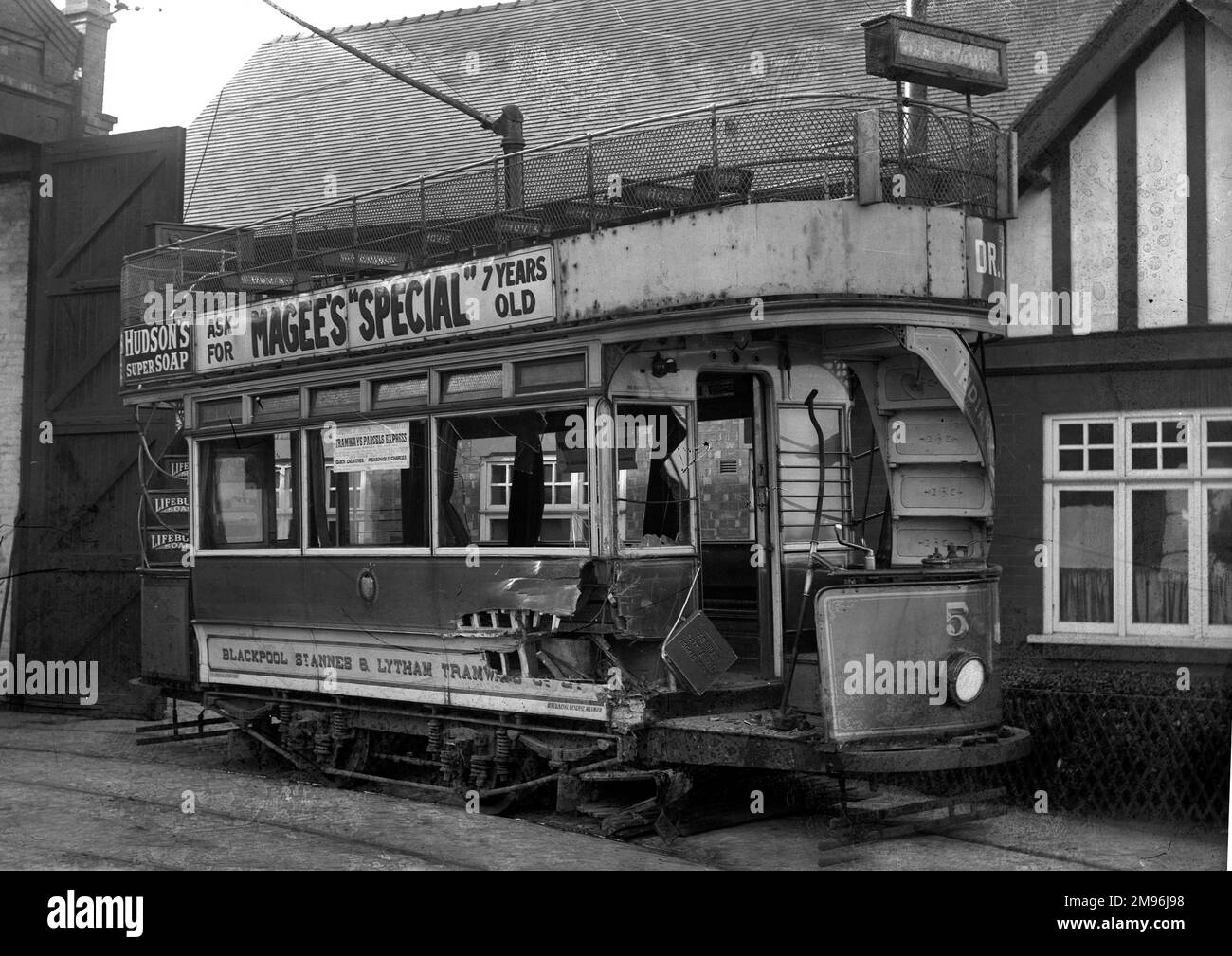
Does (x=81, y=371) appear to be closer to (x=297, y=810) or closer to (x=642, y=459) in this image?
(x=297, y=810)

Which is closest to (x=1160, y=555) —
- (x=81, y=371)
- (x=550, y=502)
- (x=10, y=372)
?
(x=550, y=502)

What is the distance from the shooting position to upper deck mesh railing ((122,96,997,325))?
809 cm

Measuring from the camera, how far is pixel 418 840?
8.38m

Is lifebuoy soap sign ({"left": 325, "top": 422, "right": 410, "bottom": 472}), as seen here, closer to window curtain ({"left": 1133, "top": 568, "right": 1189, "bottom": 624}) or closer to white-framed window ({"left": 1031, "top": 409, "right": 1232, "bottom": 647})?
white-framed window ({"left": 1031, "top": 409, "right": 1232, "bottom": 647})

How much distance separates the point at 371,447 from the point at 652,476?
7.32 ft

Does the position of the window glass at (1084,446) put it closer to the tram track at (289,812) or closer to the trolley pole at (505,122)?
the trolley pole at (505,122)

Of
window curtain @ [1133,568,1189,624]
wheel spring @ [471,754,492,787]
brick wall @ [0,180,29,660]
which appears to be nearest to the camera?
wheel spring @ [471,754,492,787]

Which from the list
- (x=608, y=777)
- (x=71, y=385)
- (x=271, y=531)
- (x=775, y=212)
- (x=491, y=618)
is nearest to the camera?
(x=775, y=212)

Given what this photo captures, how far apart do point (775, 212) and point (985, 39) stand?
3140mm

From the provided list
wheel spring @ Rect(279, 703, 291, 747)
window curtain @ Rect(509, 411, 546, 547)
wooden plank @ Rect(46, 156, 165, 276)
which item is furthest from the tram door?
wooden plank @ Rect(46, 156, 165, 276)

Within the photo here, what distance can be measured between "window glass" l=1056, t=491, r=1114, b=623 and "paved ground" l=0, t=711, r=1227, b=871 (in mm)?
2558

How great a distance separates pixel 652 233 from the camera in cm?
820
